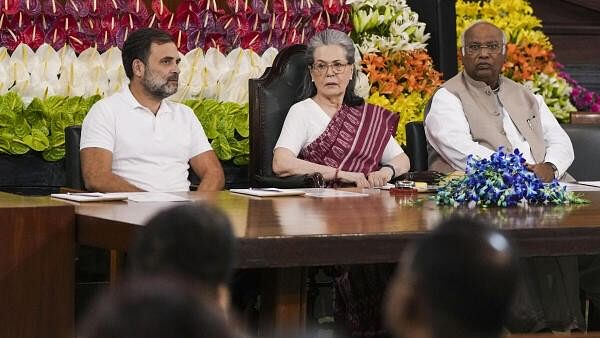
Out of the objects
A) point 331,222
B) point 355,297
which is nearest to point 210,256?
point 331,222

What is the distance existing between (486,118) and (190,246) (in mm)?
4003

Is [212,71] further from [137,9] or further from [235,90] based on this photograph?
[137,9]

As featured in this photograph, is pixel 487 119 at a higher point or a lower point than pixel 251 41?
lower

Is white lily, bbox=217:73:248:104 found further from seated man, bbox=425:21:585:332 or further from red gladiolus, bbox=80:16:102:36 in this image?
seated man, bbox=425:21:585:332

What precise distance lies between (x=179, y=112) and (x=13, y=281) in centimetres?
174

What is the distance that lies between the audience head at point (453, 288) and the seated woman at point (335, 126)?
3.56m


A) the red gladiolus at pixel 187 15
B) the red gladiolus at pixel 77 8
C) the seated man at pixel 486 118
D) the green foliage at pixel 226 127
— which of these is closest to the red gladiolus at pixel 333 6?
the red gladiolus at pixel 187 15

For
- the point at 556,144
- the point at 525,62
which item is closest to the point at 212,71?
the point at 556,144

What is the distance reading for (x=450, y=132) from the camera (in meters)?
4.70

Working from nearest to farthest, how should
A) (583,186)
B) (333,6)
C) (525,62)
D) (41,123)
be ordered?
1. (583,186)
2. (41,123)
3. (333,6)
4. (525,62)

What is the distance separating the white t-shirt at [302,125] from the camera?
4520 millimetres

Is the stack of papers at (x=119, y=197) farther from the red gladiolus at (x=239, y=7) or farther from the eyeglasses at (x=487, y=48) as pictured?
the red gladiolus at (x=239, y=7)

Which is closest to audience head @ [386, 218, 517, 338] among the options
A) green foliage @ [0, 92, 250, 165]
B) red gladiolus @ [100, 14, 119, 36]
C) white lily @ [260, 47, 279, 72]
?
green foliage @ [0, 92, 250, 165]

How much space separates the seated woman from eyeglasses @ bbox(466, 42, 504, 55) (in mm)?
483
